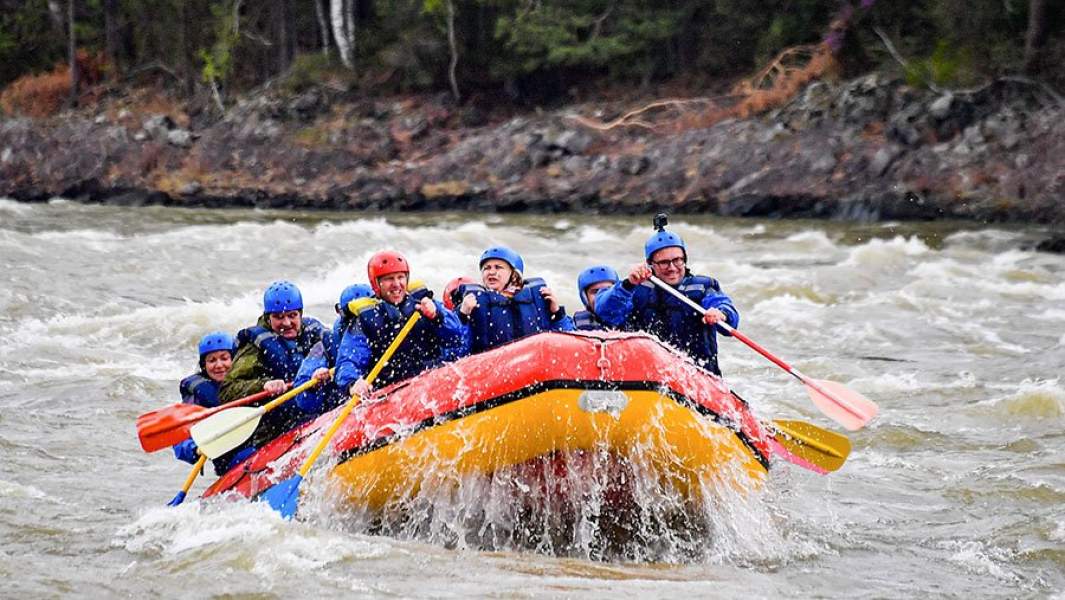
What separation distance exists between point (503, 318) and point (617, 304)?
76 centimetres

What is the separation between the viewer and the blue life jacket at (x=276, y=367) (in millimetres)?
8312

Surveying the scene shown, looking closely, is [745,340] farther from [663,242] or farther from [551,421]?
[551,421]

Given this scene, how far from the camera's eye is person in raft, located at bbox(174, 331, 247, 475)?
8445 mm

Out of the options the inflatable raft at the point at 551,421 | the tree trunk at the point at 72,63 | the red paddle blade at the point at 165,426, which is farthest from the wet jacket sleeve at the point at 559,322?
the tree trunk at the point at 72,63

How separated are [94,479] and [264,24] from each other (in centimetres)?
3168

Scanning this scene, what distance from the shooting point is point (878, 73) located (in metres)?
27.5

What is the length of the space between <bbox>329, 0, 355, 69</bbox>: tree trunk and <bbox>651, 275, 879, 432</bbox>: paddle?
28650 millimetres

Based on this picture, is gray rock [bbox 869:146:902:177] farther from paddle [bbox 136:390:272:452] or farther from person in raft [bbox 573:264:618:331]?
paddle [bbox 136:390:272:452]

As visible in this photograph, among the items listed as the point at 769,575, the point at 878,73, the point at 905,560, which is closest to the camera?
the point at 769,575

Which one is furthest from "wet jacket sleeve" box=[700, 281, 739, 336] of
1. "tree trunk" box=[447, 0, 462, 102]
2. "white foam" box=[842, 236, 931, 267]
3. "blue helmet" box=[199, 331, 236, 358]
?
"tree trunk" box=[447, 0, 462, 102]

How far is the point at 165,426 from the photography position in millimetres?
7953

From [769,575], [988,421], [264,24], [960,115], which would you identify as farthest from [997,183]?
[264,24]

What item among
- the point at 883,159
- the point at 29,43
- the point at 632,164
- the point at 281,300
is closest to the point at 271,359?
the point at 281,300

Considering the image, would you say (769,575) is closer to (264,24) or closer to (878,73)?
(878,73)
